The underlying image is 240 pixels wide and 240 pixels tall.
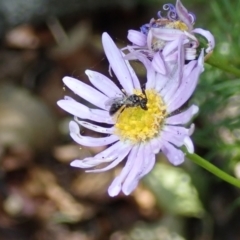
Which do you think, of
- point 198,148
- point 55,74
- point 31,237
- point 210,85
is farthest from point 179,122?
point 55,74

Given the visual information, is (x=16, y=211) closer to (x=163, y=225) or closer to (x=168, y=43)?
(x=163, y=225)

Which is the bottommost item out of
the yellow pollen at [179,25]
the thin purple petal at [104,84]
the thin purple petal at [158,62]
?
the thin purple petal at [104,84]

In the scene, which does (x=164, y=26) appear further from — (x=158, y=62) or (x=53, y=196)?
(x=53, y=196)

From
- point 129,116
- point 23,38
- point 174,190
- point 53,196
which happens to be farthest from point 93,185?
point 129,116

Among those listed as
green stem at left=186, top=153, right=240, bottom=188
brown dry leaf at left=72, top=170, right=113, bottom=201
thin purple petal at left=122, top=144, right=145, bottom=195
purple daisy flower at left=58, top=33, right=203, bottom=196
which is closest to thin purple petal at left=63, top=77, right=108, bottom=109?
purple daisy flower at left=58, top=33, right=203, bottom=196

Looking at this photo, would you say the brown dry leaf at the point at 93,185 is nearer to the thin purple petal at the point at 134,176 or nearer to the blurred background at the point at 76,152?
the blurred background at the point at 76,152

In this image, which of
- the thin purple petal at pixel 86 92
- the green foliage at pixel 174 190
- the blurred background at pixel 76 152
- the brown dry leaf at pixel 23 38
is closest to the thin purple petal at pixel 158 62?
the thin purple petal at pixel 86 92

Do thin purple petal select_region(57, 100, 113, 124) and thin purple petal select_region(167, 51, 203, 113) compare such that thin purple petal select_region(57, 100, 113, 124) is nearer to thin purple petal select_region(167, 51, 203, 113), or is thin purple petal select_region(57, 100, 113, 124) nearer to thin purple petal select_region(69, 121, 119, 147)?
thin purple petal select_region(69, 121, 119, 147)
